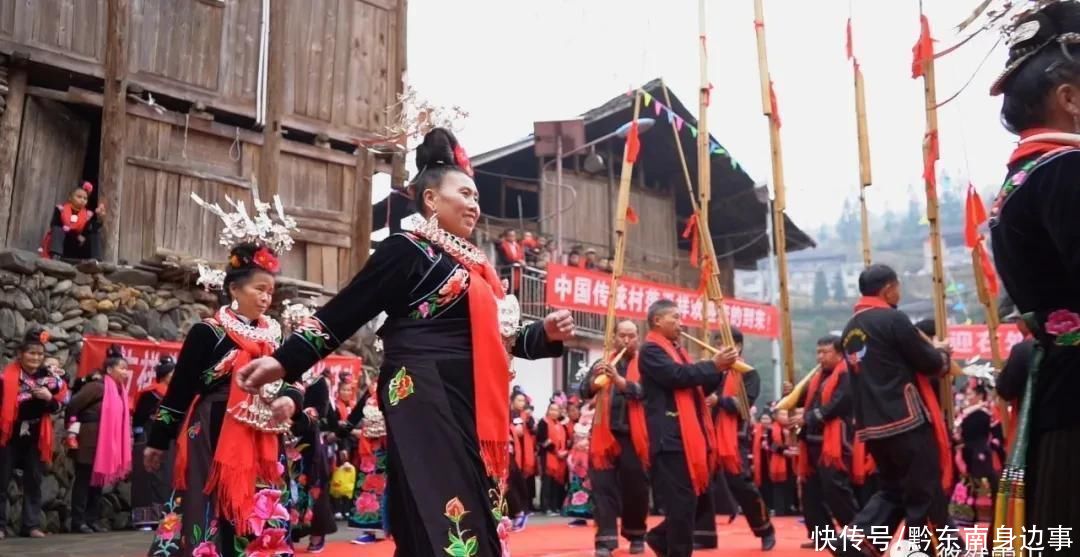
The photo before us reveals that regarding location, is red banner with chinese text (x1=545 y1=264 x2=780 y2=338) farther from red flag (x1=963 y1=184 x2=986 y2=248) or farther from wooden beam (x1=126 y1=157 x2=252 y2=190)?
red flag (x1=963 y1=184 x2=986 y2=248)

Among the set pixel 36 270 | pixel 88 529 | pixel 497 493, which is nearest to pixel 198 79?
pixel 36 270

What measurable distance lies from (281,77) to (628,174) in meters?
7.18

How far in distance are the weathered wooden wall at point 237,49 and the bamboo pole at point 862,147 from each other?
325 inches

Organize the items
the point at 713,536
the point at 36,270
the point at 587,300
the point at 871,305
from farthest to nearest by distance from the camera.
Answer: the point at 587,300 → the point at 36,270 → the point at 713,536 → the point at 871,305

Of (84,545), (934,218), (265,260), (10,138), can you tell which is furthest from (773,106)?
(10,138)

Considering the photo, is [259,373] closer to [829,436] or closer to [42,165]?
[829,436]

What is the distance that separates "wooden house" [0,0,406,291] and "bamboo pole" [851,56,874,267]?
551cm

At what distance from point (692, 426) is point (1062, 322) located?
4180 millimetres

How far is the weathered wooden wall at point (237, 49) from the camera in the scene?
10867mm

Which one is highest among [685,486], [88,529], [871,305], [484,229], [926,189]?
[484,229]

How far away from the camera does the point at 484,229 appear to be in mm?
18250

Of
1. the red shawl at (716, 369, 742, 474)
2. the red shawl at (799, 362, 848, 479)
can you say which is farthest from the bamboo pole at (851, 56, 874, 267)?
the red shawl at (716, 369, 742, 474)

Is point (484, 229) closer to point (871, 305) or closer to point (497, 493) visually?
point (871, 305)

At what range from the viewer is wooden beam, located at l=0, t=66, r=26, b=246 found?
33.4 feet
